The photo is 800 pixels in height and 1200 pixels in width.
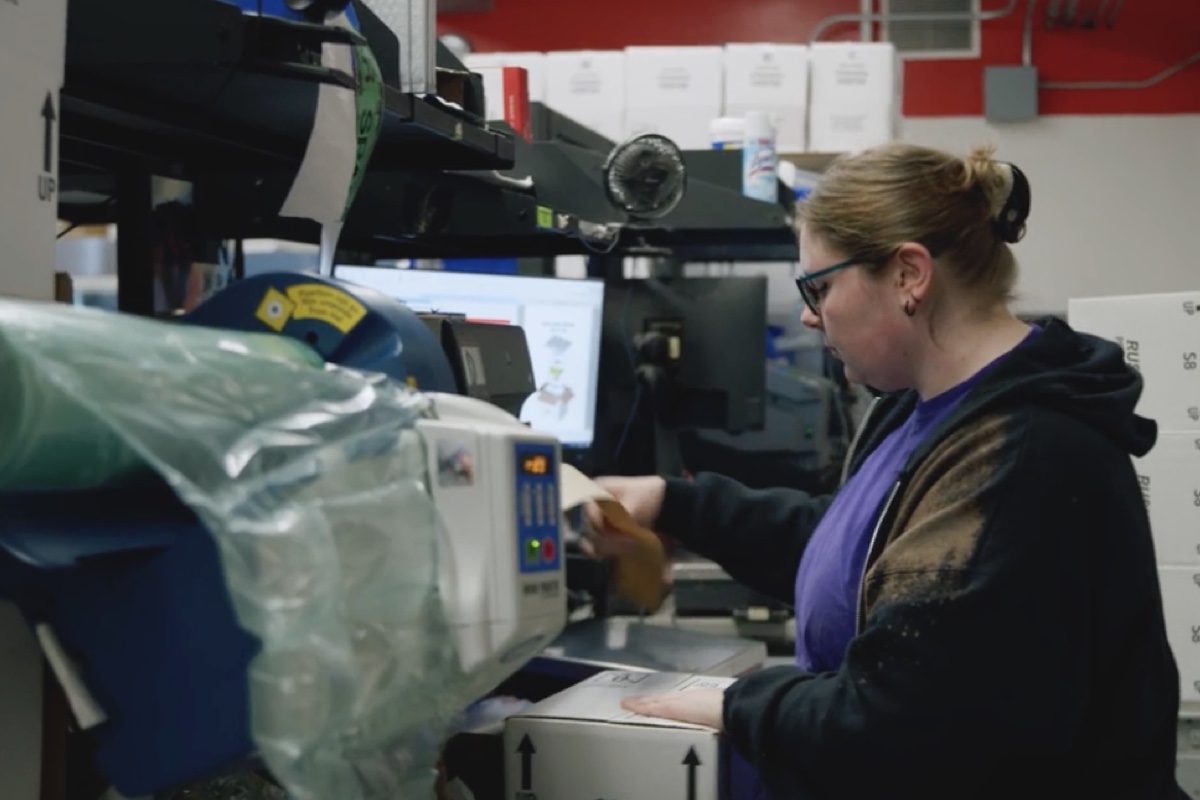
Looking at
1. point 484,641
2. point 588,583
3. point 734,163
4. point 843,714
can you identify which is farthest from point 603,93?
point 484,641

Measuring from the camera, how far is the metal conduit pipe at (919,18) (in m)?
5.82

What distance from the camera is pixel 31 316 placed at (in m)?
0.69

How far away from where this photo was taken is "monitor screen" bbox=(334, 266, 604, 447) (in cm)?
255

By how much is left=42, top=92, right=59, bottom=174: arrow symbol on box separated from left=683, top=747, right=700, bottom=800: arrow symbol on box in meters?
0.81

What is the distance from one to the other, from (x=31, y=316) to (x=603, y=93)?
3.47 meters

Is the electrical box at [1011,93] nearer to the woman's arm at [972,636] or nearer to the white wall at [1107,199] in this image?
the white wall at [1107,199]

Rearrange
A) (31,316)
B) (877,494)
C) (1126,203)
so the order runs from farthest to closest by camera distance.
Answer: (1126,203) → (877,494) → (31,316)

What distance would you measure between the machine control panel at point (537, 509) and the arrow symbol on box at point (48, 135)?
15.1 inches

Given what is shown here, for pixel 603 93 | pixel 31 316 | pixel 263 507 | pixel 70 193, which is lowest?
pixel 263 507

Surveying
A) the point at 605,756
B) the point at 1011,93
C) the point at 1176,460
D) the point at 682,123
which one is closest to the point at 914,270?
the point at 605,756

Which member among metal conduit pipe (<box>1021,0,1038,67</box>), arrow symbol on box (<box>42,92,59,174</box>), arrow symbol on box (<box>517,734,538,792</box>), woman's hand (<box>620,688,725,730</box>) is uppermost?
metal conduit pipe (<box>1021,0,1038,67</box>)

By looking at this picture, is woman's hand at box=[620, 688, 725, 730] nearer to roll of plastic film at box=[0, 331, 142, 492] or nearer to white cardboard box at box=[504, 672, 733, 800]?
white cardboard box at box=[504, 672, 733, 800]

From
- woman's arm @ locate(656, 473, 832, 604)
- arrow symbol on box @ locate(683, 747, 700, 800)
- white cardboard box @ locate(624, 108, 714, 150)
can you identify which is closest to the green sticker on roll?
arrow symbol on box @ locate(683, 747, 700, 800)

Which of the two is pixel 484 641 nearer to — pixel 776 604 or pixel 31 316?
pixel 31 316
